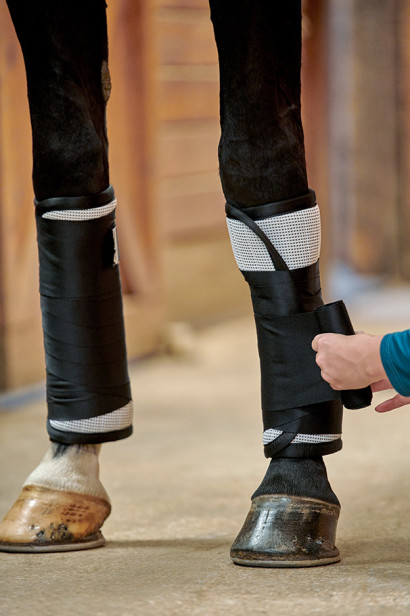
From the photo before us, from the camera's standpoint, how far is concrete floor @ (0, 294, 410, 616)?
101 centimetres

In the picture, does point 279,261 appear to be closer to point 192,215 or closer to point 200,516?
point 200,516

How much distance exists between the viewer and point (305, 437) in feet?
3.78

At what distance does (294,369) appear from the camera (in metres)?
1.15

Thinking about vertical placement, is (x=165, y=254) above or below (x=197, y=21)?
below

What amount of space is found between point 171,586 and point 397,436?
1165 millimetres

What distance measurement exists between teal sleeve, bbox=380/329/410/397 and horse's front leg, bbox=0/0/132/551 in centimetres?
46

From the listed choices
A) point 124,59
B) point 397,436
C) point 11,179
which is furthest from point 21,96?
point 397,436

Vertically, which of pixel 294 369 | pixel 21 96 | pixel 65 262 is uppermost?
pixel 21 96

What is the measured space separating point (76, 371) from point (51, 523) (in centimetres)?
20

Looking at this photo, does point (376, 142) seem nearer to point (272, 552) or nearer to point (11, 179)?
point (11, 179)

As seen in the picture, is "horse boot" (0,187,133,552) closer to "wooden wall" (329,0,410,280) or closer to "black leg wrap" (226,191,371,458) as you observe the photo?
"black leg wrap" (226,191,371,458)

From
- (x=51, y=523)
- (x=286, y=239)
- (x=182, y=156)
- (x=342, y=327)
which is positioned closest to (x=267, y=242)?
(x=286, y=239)

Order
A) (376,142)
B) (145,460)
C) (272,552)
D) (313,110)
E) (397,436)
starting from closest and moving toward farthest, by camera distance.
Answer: (272,552), (145,460), (397,436), (313,110), (376,142)

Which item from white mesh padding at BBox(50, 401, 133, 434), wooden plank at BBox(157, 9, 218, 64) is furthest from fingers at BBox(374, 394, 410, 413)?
wooden plank at BBox(157, 9, 218, 64)
